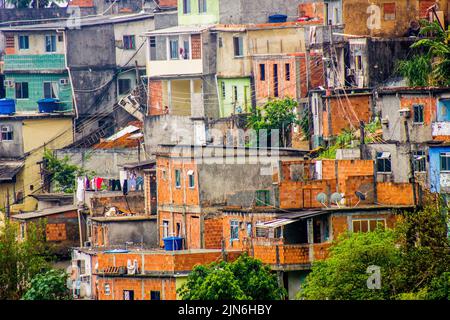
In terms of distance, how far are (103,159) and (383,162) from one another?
16.7 m

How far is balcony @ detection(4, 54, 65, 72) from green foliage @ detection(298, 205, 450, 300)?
→ 91.4 feet

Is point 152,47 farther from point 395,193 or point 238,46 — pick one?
point 395,193

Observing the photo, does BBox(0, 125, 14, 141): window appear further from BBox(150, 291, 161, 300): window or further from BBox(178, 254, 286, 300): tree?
BBox(178, 254, 286, 300): tree

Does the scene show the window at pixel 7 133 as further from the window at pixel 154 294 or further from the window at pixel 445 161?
the window at pixel 445 161

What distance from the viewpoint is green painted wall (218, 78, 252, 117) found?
5409 cm

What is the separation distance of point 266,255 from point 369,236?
10.3 ft

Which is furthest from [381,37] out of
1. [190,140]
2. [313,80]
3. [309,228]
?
[309,228]

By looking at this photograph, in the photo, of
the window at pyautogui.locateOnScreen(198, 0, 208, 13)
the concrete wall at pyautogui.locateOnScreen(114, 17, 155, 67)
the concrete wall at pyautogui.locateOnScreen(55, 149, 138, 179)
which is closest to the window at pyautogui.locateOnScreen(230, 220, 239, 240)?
the concrete wall at pyautogui.locateOnScreen(55, 149, 138, 179)

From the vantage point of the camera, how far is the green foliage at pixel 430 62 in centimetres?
4303

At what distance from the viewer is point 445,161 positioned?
3778cm

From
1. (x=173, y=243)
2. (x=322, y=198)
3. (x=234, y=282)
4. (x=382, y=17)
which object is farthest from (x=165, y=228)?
(x=234, y=282)

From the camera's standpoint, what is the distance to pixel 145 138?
178ft

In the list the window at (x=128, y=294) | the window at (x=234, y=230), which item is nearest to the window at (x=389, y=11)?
the window at (x=234, y=230)

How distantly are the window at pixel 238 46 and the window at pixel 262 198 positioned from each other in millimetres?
14476
